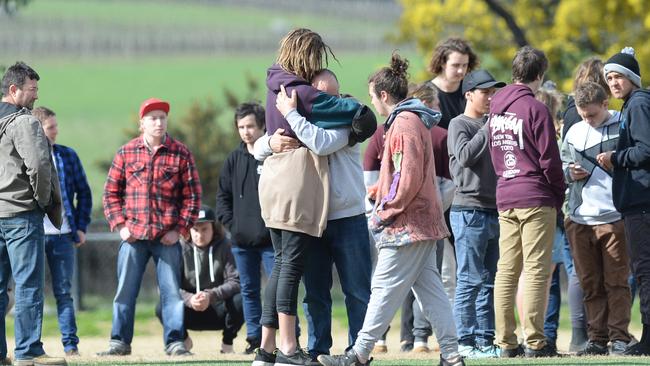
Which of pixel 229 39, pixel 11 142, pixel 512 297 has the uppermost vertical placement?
pixel 229 39

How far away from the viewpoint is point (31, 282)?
8.16 m

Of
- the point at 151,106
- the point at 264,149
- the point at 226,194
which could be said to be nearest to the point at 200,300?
the point at 226,194

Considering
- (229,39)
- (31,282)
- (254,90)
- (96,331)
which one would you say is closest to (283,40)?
(31,282)

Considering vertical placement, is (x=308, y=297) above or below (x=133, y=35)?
below

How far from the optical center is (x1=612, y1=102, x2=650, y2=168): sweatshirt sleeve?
850 cm

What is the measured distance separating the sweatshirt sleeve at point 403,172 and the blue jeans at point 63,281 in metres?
4.00

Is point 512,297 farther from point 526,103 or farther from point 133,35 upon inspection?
point 133,35

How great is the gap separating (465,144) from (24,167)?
3191 millimetres

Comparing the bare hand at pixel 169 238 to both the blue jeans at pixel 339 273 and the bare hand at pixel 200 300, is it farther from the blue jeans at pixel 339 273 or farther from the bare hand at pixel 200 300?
the blue jeans at pixel 339 273

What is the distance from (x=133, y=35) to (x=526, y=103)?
6649cm

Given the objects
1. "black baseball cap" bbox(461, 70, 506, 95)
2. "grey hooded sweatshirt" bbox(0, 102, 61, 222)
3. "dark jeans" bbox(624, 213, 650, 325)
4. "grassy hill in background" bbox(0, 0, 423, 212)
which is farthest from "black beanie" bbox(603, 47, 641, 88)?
"grassy hill in background" bbox(0, 0, 423, 212)

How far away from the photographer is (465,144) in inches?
355

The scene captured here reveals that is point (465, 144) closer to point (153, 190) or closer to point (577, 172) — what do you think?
point (577, 172)

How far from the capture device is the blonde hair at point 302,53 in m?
7.55
